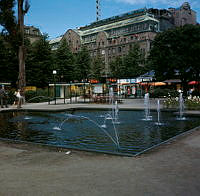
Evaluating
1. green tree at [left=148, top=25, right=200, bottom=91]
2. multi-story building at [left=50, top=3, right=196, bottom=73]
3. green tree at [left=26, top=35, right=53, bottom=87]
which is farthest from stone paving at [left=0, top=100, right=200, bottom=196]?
multi-story building at [left=50, top=3, right=196, bottom=73]

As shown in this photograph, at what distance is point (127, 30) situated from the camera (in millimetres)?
83312

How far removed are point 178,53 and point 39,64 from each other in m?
23.9

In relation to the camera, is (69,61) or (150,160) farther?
(69,61)

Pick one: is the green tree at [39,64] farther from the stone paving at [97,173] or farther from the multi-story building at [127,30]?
the stone paving at [97,173]

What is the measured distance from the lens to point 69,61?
53.4 metres

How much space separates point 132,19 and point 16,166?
81.7m

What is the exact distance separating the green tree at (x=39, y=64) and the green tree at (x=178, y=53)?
2131cm

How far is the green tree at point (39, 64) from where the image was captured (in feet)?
138

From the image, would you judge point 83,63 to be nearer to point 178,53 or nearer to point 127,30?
point 127,30

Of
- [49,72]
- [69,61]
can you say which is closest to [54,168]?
[49,72]

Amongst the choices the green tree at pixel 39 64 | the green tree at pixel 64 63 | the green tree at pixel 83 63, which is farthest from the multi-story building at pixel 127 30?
the green tree at pixel 39 64

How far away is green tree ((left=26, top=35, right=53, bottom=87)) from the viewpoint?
138 ft

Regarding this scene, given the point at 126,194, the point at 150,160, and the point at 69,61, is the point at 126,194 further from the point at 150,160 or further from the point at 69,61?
the point at 69,61

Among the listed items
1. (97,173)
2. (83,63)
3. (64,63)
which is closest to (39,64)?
(64,63)
